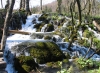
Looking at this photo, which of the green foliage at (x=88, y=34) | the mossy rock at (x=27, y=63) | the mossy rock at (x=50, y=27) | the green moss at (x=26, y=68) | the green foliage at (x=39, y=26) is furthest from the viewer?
the green foliage at (x=39, y=26)

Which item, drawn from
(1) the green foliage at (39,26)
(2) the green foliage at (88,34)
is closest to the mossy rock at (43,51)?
(2) the green foliage at (88,34)

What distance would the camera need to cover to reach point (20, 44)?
500 inches

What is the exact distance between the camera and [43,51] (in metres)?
11.8

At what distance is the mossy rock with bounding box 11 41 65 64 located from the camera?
11430 mm

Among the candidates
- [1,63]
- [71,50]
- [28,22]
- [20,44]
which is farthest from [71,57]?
[28,22]

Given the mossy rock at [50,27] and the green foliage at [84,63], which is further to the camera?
the mossy rock at [50,27]

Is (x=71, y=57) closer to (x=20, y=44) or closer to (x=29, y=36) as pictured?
(x=20, y=44)

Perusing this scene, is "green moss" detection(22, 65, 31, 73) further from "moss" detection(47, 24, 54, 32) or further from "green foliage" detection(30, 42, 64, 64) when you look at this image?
"moss" detection(47, 24, 54, 32)

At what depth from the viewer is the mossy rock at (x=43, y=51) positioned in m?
11.4

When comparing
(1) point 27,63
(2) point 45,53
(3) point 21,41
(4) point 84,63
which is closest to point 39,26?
(3) point 21,41

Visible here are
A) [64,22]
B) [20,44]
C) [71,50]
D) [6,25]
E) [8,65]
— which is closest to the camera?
[8,65]

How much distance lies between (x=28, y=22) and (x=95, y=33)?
6.63 m

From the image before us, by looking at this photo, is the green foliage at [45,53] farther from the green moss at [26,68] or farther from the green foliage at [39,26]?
the green foliage at [39,26]

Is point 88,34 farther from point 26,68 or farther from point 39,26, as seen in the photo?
point 26,68
